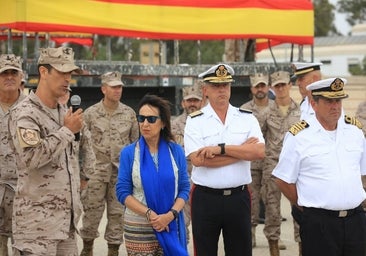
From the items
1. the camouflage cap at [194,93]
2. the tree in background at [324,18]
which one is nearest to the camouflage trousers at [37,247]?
the camouflage cap at [194,93]

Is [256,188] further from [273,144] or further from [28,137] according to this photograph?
[28,137]

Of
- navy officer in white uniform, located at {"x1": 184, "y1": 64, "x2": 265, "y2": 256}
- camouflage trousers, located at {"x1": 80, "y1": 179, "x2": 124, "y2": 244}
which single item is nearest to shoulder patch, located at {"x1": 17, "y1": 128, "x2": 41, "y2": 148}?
navy officer in white uniform, located at {"x1": 184, "y1": 64, "x2": 265, "y2": 256}

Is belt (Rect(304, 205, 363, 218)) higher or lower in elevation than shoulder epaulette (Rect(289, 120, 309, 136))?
lower

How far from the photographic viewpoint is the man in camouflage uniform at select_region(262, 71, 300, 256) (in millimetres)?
8164

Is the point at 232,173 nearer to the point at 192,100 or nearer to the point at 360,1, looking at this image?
the point at 192,100

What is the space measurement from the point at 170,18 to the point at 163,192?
5.00 m

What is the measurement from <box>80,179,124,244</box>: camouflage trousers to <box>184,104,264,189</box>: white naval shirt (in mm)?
2205

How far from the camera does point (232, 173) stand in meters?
5.73

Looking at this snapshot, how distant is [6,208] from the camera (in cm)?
662

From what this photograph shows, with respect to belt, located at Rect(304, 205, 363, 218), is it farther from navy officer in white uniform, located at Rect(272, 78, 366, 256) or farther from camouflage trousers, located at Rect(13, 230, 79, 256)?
camouflage trousers, located at Rect(13, 230, 79, 256)

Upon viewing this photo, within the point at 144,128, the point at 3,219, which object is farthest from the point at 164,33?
the point at 144,128

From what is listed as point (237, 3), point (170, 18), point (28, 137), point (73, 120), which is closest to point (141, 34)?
point (170, 18)

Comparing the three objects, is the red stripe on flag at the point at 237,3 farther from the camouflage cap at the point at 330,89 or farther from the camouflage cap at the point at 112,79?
the camouflage cap at the point at 330,89

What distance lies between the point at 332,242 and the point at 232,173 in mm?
1027
